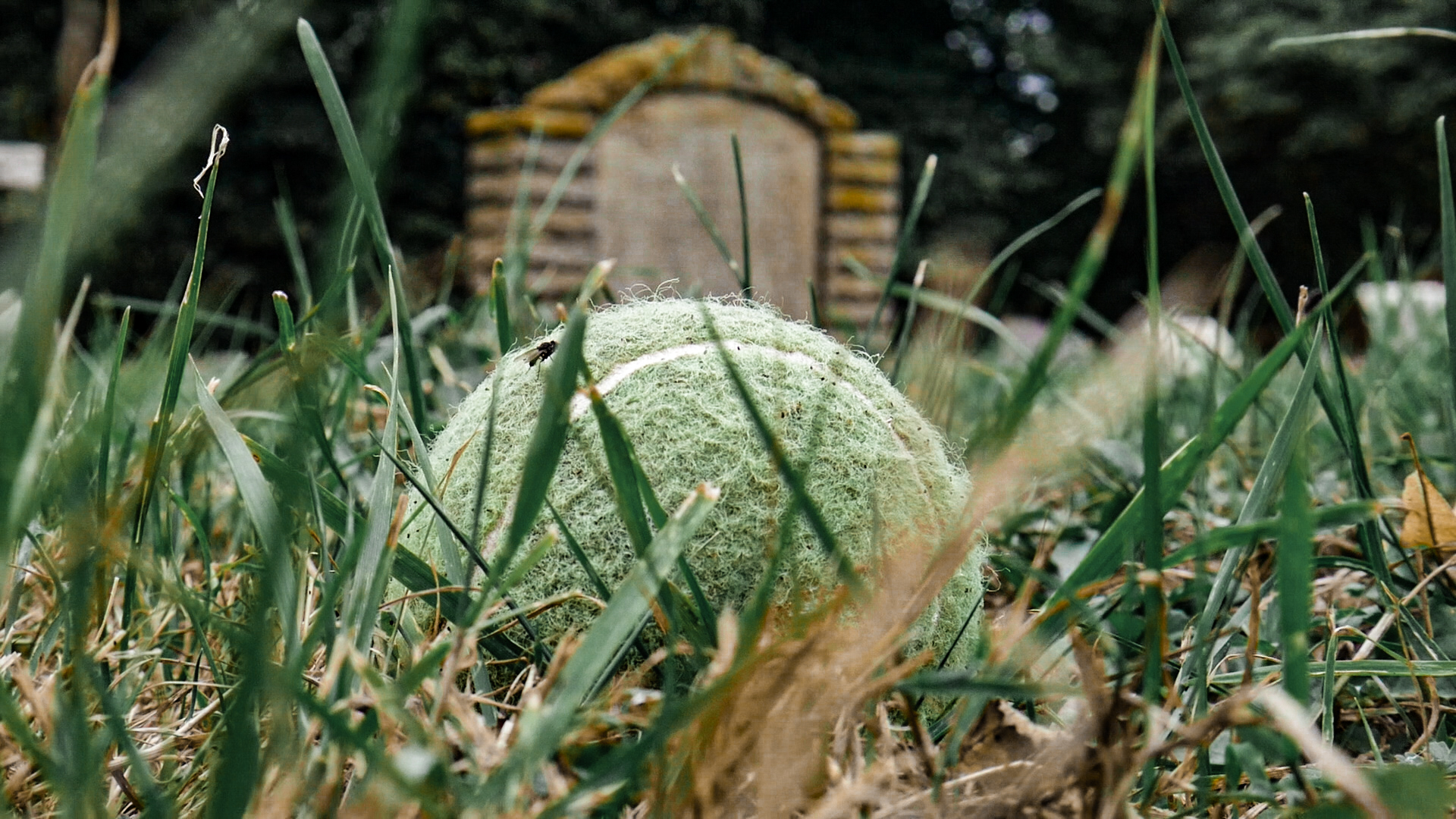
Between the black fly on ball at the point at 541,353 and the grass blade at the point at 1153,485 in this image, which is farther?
the black fly on ball at the point at 541,353

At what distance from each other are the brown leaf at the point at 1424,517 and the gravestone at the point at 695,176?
354 cm

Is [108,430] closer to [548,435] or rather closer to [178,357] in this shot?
[178,357]

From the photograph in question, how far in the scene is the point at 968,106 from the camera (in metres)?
Result: 11.8

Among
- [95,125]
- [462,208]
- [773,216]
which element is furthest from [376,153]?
[462,208]

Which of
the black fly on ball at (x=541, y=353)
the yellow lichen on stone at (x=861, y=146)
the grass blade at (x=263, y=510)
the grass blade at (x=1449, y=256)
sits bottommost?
the grass blade at (x=263, y=510)

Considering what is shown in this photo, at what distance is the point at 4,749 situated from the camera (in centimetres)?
50

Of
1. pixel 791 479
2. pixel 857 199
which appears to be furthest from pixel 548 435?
pixel 857 199

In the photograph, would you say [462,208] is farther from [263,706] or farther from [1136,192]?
[1136,192]

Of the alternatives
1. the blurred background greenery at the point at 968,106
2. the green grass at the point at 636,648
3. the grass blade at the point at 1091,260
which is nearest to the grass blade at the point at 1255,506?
the green grass at the point at 636,648

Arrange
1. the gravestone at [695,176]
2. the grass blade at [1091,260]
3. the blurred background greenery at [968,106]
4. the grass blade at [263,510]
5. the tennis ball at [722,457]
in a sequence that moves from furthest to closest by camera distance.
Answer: the blurred background greenery at [968,106]
the gravestone at [695,176]
the tennis ball at [722,457]
the grass blade at [263,510]
the grass blade at [1091,260]

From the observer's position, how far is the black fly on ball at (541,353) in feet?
2.48

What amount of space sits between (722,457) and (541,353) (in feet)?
0.55

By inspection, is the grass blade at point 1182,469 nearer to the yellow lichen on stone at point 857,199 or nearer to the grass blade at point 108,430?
the grass blade at point 108,430

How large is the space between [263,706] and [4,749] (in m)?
0.12
